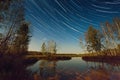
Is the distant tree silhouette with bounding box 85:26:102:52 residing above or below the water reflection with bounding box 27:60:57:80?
above

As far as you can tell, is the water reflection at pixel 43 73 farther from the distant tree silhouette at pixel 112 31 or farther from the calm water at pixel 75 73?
the distant tree silhouette at pixel 112 31

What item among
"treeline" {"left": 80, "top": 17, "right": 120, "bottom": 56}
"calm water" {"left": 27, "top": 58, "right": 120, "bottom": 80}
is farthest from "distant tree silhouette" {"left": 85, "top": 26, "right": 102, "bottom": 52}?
"calm water" {"left": 27, "top": 58, "right": 120, "bottom": 80}

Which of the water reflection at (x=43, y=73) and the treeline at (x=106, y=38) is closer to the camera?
the water reflection at (x=43, y=73)

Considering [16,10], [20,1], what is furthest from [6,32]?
[20,1]

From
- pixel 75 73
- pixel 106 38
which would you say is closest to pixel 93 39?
pixel 106 38

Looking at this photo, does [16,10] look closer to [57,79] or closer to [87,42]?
[57,79]

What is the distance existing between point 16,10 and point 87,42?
139 feet

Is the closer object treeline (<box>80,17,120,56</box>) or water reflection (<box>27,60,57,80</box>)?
water reflection (<box>27,60,57,80</box>)

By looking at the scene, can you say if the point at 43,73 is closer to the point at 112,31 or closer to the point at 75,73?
the point at 75,73

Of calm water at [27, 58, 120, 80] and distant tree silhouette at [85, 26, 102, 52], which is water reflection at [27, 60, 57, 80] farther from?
distant tree silhouette at [85, 26, 102, 52]

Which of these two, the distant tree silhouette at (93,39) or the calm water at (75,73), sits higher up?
the distant tree silhouette at (93,39)

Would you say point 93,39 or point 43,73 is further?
point 93,39

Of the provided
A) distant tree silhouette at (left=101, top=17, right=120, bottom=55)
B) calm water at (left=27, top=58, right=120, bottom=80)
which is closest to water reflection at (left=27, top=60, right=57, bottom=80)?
calm water at (left=27, top=58, right=120, bottom=80)

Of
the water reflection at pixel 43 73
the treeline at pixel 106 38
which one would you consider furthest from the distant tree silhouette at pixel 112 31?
the water reflection at pixel 43 73
